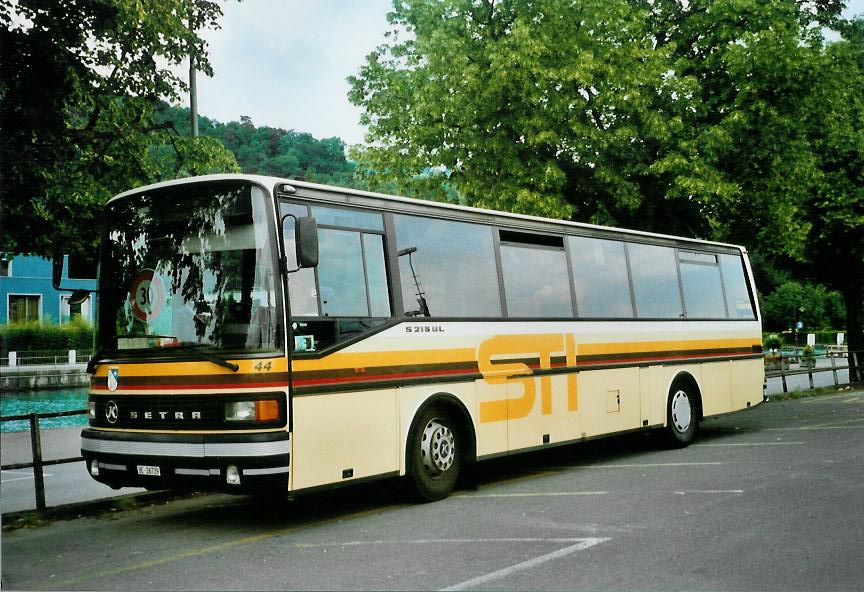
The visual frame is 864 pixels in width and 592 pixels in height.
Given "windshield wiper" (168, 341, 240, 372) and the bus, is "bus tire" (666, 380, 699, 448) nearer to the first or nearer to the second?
the bus

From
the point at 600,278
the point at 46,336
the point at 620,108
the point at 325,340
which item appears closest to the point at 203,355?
the point at 325,340

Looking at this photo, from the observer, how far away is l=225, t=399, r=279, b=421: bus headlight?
779 centimetres

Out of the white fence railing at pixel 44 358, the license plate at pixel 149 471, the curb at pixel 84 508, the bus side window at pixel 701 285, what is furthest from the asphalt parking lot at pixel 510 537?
the white fence railing at pixel 44 358

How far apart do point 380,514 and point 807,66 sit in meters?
15.6

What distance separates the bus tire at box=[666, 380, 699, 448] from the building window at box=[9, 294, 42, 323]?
2426 inches

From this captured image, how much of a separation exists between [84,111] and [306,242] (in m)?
8.28

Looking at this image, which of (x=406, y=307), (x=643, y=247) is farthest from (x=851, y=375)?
(x=406, y=307)

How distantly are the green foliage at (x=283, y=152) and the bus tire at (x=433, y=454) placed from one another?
46.0ft

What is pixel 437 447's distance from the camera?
31.9ft

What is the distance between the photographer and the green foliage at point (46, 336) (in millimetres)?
59875

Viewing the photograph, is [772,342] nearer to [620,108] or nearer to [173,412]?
[620,108]

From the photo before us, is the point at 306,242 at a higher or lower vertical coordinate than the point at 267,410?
higher

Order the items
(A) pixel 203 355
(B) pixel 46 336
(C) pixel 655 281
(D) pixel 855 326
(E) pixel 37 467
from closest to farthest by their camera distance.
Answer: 1. (A) pixel 203 355
2. (E) pixel 37 467
3. (C) pixel 655 281
4. (D) pixel 855 326
5. (B) pixel 46 336

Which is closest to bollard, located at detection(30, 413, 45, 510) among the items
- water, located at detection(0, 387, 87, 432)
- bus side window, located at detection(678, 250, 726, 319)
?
bus side window, located at detection(678, 250, 726, 319)
